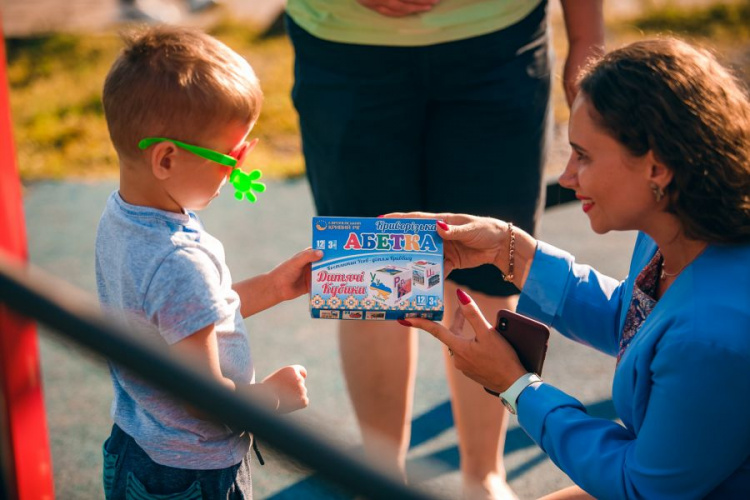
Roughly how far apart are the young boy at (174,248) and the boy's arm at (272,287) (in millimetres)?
205

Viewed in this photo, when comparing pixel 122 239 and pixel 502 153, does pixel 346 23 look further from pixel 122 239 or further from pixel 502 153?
pixel 122 239

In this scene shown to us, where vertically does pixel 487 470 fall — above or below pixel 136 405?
below

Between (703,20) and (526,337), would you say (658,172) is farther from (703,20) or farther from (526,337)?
(703,20)

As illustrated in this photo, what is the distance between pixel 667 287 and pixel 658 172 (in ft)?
0.91

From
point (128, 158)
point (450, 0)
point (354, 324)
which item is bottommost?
point (354, 324)

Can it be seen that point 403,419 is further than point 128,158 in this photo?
Yes

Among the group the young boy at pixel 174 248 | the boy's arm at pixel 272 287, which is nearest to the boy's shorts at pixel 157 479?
the young boy at pixel 174 248

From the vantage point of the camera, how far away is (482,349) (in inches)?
69.4

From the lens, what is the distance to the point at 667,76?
1.52 meters

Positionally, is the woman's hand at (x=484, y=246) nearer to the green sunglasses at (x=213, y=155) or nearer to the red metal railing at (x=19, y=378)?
the green sunglasses at (x=213, y=155)

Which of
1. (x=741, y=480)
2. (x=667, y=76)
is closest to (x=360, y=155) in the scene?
(x=667, y=76)

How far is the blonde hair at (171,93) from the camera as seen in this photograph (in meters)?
1.57

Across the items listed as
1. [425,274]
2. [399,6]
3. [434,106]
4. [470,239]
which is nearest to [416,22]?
[399,6]

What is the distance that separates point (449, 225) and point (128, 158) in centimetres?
68
